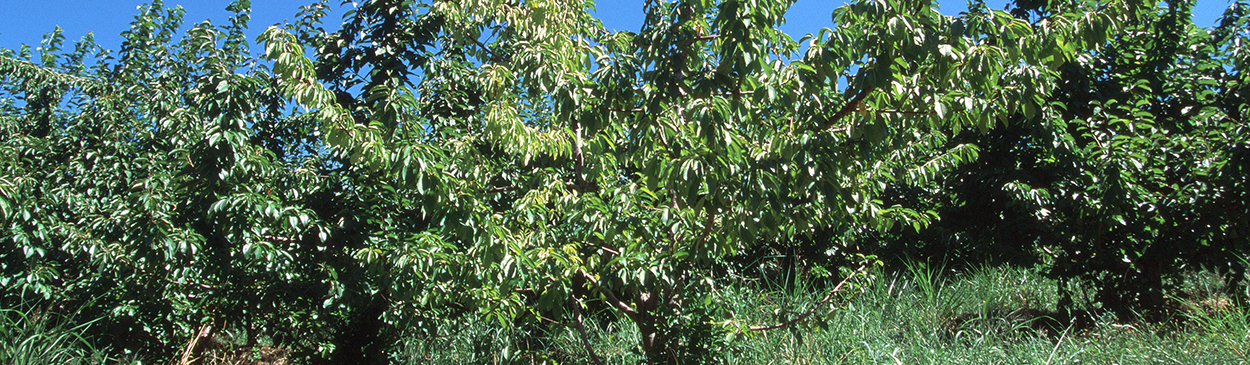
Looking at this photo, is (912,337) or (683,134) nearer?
(683,134)

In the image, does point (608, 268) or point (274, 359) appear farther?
point (274, 359)

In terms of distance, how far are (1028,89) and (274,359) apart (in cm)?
733

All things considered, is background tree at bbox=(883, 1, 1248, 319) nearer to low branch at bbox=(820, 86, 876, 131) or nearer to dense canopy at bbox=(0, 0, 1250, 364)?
dense canopy at bbox=(0, 0, 1250, 364)

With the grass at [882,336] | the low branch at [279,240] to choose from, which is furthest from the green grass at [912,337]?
the low branch at [279,240]

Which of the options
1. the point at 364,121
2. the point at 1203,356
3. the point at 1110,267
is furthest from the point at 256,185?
the point at 1110,267

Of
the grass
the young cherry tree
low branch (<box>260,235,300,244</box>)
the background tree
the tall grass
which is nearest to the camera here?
the young cherry tree

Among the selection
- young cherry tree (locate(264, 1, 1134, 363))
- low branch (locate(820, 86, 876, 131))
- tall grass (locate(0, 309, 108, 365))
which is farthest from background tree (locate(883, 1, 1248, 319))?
tall grass (locate(0, 309, 108, 365))

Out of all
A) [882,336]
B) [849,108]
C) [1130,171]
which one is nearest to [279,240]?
[849,108]

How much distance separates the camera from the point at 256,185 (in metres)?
4.44

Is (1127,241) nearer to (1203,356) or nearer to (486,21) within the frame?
(1203,356)

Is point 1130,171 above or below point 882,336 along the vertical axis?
above

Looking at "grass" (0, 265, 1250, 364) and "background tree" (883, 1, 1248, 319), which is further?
"background tree" (883, 1, 1248, 319)

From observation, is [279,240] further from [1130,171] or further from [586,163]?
[1130,171]

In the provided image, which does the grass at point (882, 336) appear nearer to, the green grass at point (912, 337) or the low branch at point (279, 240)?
the green grass at point (912, 337)
